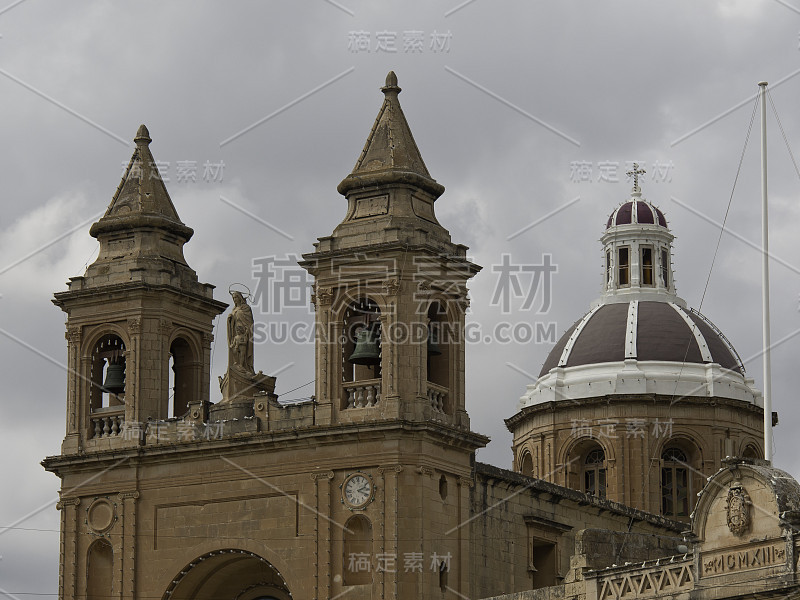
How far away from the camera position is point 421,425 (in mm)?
49469

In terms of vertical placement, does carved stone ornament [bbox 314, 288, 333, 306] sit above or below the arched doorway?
above

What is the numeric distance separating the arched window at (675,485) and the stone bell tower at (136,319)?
1856 centimetres

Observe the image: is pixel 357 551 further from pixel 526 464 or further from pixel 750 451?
pixel 750 451

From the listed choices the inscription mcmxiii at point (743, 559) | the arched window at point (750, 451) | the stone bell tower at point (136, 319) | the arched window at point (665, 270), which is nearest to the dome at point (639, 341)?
the arched window at point (665, 270)

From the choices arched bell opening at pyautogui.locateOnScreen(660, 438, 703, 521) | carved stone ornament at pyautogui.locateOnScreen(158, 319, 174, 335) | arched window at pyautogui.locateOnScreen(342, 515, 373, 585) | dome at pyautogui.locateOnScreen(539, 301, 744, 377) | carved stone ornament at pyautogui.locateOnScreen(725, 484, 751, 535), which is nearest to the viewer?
carved stone ornament at pyautogui.locateOnScreen(725, 484, 751, 535)

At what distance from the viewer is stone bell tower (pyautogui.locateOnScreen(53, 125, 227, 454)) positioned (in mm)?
54375

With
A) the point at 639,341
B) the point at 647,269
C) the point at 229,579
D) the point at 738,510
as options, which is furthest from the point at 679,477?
the point at 738,510

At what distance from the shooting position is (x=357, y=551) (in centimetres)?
4966

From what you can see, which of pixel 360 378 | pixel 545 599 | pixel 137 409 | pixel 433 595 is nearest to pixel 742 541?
pixel 545 599

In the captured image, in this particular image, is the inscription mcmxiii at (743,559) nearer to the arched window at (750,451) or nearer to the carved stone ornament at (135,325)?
the carved stone ornament at (135,325)

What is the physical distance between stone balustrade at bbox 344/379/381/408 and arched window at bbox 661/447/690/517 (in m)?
20.1

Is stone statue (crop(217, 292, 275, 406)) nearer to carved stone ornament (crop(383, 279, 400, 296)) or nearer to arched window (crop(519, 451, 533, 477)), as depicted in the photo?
carved stone ornament (crop(383, 279, 400, 296))

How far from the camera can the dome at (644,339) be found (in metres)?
69.1

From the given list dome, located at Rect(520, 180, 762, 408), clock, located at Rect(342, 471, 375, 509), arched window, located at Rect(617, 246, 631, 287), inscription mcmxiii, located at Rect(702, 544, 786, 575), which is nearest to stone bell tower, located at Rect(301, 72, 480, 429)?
clock, located at Rect(342, 471, 375, 509)
